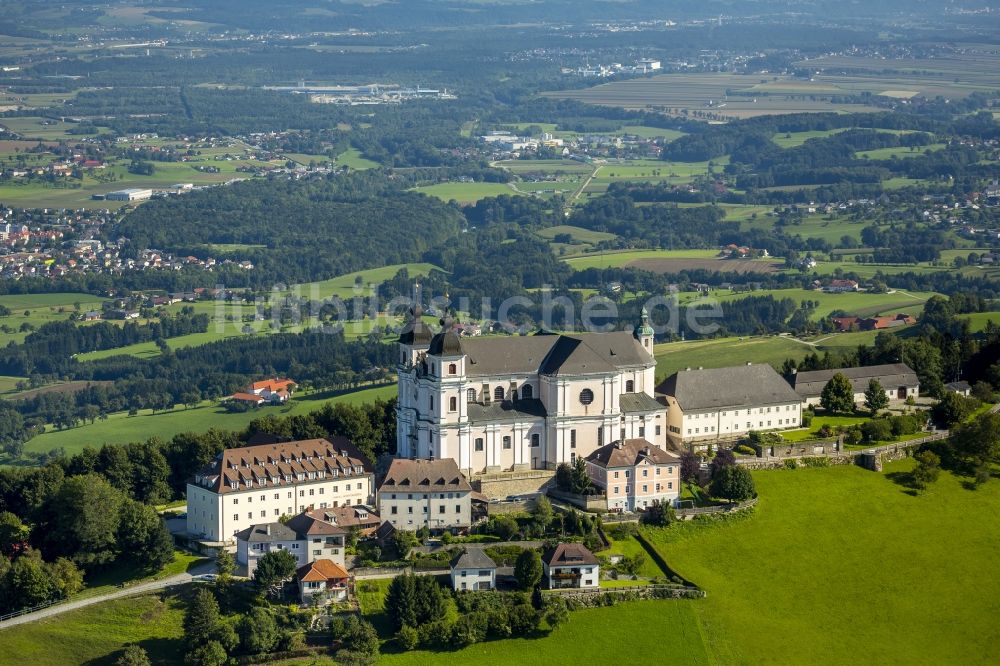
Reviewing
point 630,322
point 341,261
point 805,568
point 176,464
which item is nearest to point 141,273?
point 341,261

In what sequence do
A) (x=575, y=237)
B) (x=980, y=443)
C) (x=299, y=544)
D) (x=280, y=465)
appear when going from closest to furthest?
1. (x=299, y=544)
2. (x=280, y=465)
3. (x=980, y=443)
4. (x=575, y=237)

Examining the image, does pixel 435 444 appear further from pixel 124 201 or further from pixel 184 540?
pixel 124 201

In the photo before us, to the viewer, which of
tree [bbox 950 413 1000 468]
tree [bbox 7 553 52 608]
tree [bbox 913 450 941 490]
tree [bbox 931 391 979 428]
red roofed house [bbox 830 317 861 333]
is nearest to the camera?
tree [bbox 7 553 52 608]

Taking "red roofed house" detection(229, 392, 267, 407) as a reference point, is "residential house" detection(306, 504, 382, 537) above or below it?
above

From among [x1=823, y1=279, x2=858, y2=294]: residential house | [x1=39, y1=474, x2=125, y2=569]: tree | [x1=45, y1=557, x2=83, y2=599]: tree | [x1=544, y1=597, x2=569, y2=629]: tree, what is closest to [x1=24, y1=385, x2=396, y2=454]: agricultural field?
[x1=39, y1=474, x2=125, y2=569]: tree

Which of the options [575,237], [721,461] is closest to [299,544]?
[721,461]

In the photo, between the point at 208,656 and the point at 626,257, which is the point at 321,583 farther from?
the point at 626,257

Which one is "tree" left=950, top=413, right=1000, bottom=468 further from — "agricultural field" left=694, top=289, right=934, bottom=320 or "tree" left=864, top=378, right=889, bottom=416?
"agricultural field" left=694, top=289, right=934, bottom=320
